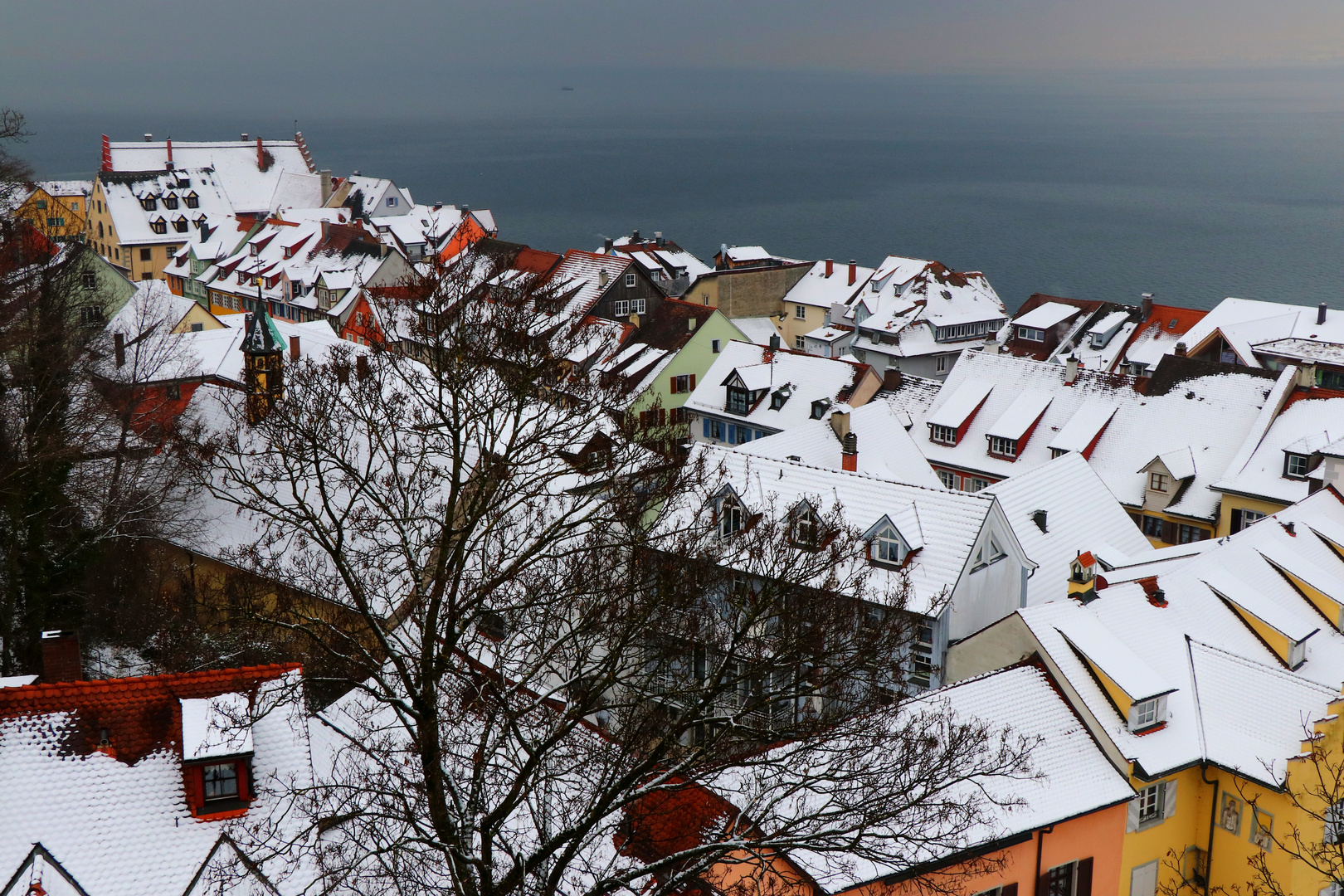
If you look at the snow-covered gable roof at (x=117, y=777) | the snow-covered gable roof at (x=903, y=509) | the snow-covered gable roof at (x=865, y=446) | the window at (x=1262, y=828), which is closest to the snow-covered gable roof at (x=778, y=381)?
the snow-covered gable roof at (x=865, y=446)

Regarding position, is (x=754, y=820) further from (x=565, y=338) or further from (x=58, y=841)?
(x=58, y=841)

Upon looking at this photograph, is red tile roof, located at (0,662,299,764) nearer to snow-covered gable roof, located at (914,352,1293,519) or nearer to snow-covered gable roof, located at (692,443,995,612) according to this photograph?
snow-covered gable roof, located at (692,443,995,612)

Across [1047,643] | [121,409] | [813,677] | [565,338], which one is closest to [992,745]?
[1047,643]

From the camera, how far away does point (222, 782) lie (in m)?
18.7

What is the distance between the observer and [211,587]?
1407 inches

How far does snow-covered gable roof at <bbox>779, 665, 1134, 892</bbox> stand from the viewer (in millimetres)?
22953

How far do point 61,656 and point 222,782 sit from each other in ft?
17.2

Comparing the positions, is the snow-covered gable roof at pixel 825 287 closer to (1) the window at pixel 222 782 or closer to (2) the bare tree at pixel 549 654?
(2) the bare tree at pixel 549 654

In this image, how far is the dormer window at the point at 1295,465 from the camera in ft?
146

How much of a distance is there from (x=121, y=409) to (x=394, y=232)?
68.4 meters

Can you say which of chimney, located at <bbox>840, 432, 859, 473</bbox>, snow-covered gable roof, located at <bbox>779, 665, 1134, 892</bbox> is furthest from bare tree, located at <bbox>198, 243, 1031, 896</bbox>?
chimney, located at <bbox>840, 432, 859, 473</bbox>

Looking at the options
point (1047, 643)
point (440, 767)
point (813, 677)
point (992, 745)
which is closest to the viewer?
point (440, 767)

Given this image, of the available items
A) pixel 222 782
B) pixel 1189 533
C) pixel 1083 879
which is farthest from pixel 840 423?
pixel 222 782

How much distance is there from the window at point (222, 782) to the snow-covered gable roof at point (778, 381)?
3778 cm
